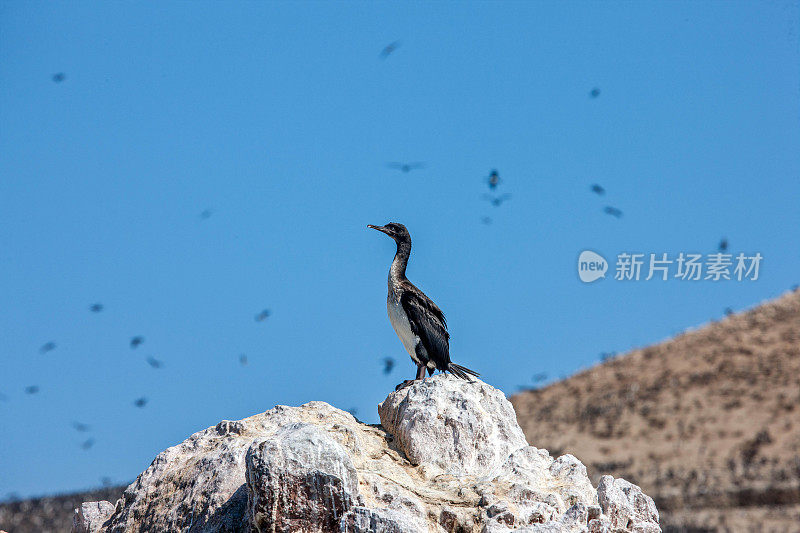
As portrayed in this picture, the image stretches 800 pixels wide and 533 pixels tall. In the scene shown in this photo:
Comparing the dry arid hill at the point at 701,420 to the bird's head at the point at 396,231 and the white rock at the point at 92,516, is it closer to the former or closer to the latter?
the bird's head at the point at 396,231

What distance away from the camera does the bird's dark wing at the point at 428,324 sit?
33.8 ft

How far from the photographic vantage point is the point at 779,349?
4503 cm

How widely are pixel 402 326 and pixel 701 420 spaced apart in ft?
106

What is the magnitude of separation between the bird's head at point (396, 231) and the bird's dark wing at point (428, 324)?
0.69 m

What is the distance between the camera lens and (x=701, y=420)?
39.9m

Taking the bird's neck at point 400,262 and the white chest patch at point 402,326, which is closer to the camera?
the white chest patch at point 402,326

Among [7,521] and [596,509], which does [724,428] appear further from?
[596,509]

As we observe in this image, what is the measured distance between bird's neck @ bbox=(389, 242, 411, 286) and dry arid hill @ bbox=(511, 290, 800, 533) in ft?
67.3

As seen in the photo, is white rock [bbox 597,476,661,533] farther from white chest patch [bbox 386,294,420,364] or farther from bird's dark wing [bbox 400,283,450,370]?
white chest patch [bbox 386,294,420,364]

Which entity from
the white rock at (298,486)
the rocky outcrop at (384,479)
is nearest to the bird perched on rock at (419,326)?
the rocky outcrop at (384,479)

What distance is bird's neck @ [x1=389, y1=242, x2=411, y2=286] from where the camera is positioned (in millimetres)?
11008

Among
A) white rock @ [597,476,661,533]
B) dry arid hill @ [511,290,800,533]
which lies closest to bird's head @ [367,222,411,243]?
white rock @ [597,476,661,533]

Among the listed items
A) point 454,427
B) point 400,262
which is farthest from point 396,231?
point 454,427

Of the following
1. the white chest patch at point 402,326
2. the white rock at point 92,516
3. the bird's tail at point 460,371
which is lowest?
the white rock at point 92,516
